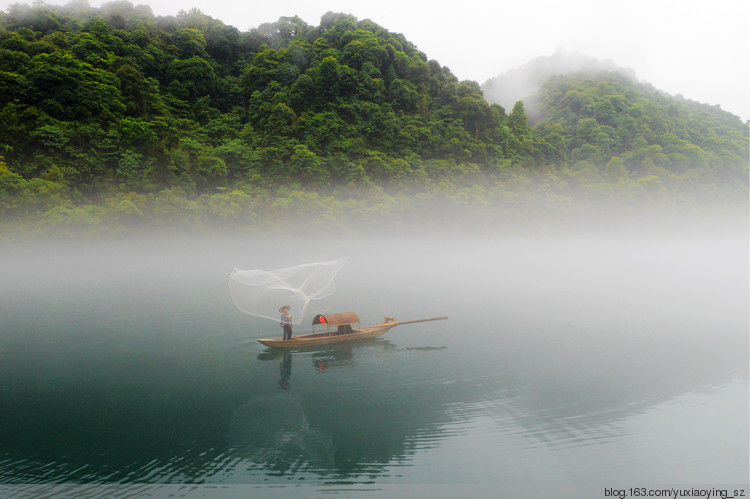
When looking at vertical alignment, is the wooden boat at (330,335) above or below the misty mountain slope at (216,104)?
below

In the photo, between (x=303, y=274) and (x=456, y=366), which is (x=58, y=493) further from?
(x=456, y=366)

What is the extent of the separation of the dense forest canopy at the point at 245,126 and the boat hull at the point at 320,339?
3347 cm

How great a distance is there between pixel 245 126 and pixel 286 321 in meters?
49.9

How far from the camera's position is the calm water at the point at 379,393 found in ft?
32.9

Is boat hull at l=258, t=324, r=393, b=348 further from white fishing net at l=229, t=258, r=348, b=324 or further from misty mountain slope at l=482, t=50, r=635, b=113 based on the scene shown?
misty mountain slope at l=482, t=50, r=635, b=113

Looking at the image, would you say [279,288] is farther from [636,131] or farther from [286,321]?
[636,131]

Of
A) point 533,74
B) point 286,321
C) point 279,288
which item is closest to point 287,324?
point 286,321

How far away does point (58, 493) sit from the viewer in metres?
8.59

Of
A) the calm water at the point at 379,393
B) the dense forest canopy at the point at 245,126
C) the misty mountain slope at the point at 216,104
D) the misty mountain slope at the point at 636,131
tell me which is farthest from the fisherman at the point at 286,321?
the misty mountain slope at the point at 636,131

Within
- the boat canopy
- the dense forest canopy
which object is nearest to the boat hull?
the boat canopy

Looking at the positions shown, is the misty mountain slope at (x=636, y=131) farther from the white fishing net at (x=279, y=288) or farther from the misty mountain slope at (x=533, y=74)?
the white fishing net at (x=279, y=288)

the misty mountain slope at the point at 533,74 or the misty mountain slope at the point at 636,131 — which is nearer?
the misty mountain slope at the point at 636,131

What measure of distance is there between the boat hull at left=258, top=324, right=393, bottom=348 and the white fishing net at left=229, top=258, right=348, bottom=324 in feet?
2.50

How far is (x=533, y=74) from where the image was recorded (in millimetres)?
128375
